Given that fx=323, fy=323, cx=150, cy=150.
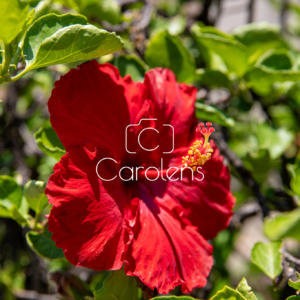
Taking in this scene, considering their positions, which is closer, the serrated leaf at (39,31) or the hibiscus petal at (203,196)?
the serrated leaf at (39,31)

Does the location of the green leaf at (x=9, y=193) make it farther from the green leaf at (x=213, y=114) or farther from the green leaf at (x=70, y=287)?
the green leaf at (x=213, y=114)

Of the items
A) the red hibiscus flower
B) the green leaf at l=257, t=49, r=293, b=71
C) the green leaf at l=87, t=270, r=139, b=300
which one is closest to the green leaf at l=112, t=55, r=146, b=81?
the red hibiscus flower

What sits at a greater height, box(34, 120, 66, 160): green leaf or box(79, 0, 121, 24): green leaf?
box(79, 0, 121, 24): green leaf

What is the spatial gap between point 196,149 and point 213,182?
6.8 inches

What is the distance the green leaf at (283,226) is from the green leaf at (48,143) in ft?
2.47

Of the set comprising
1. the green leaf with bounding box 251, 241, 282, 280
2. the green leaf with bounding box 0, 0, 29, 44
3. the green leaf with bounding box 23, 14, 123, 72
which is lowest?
the green leaf with bounding box 251, 241, 282, 280

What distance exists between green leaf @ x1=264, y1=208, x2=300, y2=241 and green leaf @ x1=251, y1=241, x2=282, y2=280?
96mm

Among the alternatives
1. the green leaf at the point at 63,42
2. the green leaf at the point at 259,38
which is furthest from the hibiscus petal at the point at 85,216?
the green leaf at the point at 259,38

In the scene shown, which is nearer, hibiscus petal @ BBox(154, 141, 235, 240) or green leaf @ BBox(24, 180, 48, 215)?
green leaf @ BBox(24, 180, 48, 215)

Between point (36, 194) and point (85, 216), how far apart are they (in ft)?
0.72

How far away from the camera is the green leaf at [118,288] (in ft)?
2.81

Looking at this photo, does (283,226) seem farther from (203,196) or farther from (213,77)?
(213,77)

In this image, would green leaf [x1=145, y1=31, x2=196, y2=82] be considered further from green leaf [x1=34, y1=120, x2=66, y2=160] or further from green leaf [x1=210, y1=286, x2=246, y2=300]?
green leaf [x1=210, y1=286, x2=246, y2=300]

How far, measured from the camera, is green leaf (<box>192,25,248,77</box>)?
1.19m
